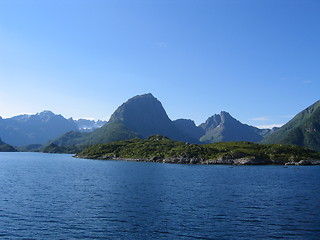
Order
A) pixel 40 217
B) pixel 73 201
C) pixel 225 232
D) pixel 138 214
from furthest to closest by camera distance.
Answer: pixel 73 201 < pixel 138 214 < pixel 40 217 < pixel 225 232

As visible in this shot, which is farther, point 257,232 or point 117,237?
point 257,232

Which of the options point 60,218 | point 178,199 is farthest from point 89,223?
point 178,199

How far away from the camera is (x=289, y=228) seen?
4878 centimetres

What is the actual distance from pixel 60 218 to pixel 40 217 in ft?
13.9

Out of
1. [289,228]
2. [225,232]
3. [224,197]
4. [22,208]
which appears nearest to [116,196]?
[22,208]

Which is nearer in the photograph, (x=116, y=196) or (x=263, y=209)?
(x=263, y=209)

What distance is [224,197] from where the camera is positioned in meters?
77.4

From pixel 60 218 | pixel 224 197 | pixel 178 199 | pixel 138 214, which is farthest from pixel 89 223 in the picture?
pixel 224 197

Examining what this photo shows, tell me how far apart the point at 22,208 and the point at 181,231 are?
37.6m

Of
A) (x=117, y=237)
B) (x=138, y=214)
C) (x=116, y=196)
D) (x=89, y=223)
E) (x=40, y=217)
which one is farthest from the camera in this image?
(x=116, y=196)

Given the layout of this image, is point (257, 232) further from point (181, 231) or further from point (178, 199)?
point (178, 199)

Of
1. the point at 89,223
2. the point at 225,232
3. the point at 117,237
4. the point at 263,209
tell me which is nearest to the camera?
the point at 117,237

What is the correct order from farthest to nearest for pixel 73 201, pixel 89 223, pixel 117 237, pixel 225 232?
1. pixel 73 201
2. pixel 89 223
3. pixel 225 232
4. pixel 117 237

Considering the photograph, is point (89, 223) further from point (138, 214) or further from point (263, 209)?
point (263, 209)
